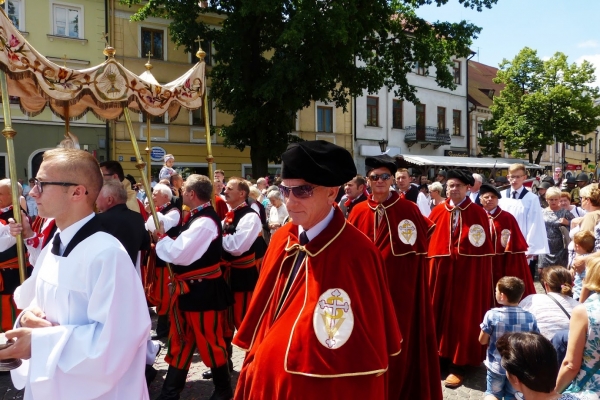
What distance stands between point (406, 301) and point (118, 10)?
20548mm

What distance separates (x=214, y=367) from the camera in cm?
455

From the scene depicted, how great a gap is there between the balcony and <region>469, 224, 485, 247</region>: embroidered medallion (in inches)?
1051

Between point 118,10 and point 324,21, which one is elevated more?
point 118,10

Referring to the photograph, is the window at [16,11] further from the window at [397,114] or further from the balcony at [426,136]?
the balcony at [426,136]

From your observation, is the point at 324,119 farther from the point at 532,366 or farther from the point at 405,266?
the point at 532,366

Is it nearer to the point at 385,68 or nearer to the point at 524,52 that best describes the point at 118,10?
the point at 385,68

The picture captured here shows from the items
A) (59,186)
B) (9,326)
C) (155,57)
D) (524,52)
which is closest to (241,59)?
(155,57)

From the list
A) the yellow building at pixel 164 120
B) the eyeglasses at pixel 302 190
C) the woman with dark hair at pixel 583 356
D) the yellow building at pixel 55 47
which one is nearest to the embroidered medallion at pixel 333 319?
the eyeglasses at pixel 302 190

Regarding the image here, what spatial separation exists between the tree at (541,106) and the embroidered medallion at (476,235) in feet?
97.3

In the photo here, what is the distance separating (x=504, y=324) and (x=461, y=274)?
1500 millimetres

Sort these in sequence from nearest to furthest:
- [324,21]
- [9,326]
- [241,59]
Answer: [9,326]
[324,21]
[241,59]

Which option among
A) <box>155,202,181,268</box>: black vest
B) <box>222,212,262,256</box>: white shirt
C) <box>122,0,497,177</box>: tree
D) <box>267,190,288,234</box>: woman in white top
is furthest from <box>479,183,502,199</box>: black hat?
<box>122,0,497,177</box>: tree

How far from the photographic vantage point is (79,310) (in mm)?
2309

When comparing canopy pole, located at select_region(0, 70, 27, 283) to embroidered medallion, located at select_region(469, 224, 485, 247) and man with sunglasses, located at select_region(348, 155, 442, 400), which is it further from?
embroidered medallion, located at select_region(469, 224, 485, 247)
